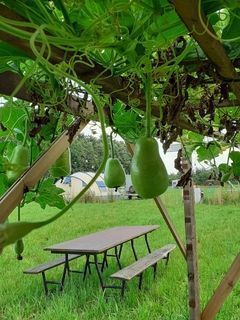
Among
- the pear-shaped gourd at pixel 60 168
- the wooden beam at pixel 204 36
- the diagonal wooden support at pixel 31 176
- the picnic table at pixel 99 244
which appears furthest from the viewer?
the picnic table at pixel 99 244

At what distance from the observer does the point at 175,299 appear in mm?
2830

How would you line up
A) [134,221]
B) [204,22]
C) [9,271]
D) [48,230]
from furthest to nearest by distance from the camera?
[134,221] → [48,230] → [9,271] → [204,22]

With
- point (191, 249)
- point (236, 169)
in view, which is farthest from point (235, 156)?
point (191, 249)

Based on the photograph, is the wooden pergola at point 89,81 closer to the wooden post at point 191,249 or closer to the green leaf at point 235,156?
the green leaf at point 235,156

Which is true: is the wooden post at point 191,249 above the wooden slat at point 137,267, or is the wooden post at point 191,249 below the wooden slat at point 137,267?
above

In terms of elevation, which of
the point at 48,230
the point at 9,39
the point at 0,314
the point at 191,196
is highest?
the point at 9,39

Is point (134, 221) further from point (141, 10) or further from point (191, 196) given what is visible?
point (141, 10)

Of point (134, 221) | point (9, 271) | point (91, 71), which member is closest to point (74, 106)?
point (91, 71)

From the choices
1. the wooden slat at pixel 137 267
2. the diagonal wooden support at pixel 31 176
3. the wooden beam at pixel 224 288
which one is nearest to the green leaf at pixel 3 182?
the diagonal wooden support at pixel 31 176

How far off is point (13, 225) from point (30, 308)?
3.05 m

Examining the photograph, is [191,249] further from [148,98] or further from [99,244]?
[99,244]

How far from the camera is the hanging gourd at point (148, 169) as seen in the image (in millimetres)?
364

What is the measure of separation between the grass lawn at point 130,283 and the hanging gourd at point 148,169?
2298 mm

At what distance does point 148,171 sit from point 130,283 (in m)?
3.12
